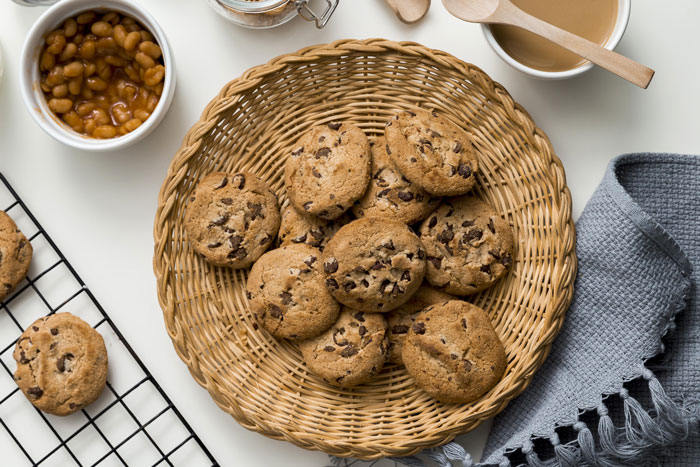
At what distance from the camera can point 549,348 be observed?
121 centimetres

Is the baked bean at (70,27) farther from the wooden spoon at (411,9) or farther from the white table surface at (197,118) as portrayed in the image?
the wooden spoon at (411,9)

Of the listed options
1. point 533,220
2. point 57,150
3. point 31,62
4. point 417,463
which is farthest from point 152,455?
point 533,220

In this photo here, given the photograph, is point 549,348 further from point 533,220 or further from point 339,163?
point 339,163

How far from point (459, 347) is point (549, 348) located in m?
0.18

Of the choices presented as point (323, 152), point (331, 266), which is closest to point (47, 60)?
point (323, 152)

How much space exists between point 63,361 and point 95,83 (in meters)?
0.58

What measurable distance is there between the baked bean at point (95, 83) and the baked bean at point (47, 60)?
70mm

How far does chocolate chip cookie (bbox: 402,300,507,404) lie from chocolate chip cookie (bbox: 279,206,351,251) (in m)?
0.25

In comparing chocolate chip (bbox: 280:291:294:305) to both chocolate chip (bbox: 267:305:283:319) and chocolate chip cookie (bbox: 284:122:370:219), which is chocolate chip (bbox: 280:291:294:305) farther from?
chocolate chip cookie (bbox: 284:122:370:219)

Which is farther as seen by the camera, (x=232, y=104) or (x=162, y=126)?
(x=162, y=126)

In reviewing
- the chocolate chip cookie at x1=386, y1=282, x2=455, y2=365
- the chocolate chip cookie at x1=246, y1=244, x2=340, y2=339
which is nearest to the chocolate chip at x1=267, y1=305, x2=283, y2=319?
the chocolate chip cookie at x1=246, y1=244, x2=340, y2=339

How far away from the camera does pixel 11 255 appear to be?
4.23 feet

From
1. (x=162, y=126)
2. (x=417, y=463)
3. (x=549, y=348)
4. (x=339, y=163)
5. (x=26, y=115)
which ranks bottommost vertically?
(x=417, y=463)

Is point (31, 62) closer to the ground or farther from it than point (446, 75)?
farther from it
